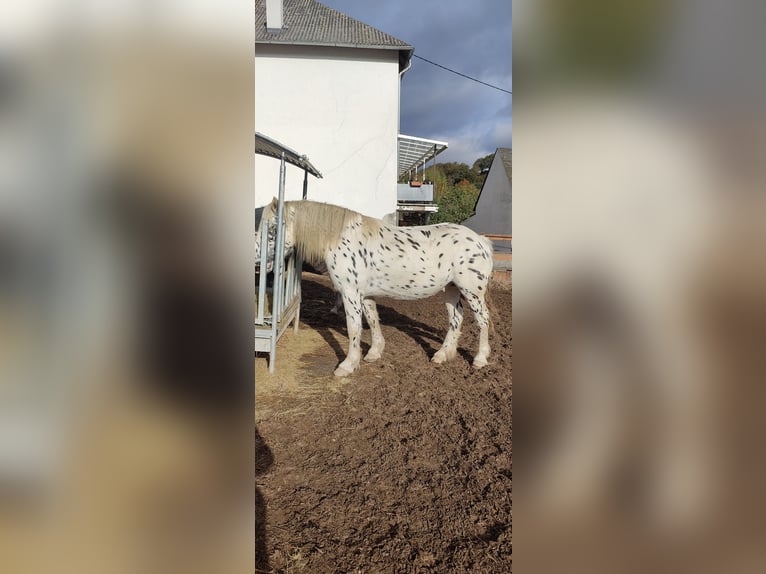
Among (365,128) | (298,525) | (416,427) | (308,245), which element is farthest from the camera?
(365,128)

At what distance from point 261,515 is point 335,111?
11.0 metres

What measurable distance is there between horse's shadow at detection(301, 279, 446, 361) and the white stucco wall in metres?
4.67

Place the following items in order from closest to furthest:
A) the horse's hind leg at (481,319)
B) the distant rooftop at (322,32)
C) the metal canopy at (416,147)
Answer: the horse's hind leg at (481,319) < the distant rooftop at (322,32) < the metal canopy at (416,147)

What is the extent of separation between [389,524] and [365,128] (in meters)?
10.8

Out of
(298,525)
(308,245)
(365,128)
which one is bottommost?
(298,525)

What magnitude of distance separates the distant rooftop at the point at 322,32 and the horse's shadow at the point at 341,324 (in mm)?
7168

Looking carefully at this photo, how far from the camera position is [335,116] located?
11141 millimetres

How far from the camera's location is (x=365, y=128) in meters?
11.1

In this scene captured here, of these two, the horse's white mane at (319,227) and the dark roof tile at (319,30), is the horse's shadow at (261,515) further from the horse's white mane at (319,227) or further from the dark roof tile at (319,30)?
the dark roof tile at (319,30)

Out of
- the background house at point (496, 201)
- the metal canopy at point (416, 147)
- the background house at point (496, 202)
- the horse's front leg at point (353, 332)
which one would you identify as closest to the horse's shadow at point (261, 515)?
the horse's front leg at point (353, 332)

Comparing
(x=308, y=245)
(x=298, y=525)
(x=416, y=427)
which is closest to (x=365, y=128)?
(x=308, y=245)

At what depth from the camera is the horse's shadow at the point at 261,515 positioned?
1579mm
